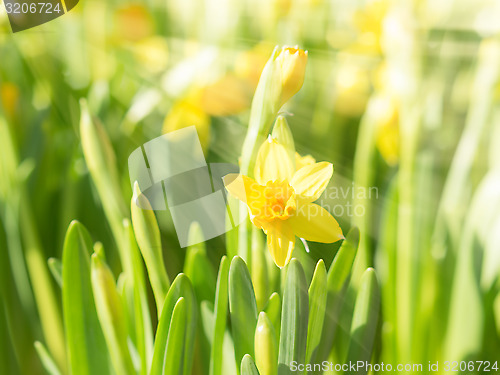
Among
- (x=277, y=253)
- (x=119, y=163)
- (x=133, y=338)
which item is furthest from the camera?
(x=119, y=163)

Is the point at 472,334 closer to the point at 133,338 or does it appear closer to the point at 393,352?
the point at 393,352

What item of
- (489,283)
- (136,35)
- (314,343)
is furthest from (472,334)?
(136,35)

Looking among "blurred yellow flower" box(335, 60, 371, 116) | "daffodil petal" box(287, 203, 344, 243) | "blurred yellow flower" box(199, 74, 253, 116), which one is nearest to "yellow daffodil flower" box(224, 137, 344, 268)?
"daffodil petal" box(287, 203, 344, 243)

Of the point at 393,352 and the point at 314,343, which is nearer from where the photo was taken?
the point at 314,343

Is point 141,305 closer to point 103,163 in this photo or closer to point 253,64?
point 103,163

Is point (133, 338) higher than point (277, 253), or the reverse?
point (277, 253)

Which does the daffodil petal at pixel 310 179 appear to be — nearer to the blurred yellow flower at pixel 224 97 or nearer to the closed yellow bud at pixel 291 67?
the closed yellow bud at pixel 291 67
